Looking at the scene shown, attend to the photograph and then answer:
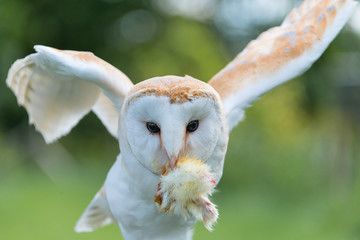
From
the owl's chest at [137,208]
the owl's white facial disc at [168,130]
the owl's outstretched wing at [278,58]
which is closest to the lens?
the owl's white facial disc at [168,130]

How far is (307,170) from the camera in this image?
24.3 feet

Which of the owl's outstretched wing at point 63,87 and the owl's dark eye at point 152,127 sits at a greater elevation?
the owl's dark eye at point 152,127

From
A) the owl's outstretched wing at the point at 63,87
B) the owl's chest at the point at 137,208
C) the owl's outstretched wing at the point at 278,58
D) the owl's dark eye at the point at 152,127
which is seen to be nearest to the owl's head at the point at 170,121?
the owl's dark eye at the point at 152,127

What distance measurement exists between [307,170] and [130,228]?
205 inches

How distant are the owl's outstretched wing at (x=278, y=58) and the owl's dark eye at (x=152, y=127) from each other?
74 cm

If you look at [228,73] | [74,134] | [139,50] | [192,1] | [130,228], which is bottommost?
[74,134]

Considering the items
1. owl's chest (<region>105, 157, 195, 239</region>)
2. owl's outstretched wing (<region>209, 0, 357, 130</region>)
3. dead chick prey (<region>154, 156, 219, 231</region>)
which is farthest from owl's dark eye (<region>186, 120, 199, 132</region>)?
owl's outstretched wing (<region>209, 0, 357, 130</region>)

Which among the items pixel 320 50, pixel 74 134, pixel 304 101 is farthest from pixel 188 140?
pixel 304 101

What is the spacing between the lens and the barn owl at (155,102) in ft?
6.43

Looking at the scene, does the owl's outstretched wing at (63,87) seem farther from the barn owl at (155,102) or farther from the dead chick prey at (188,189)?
the dead chick prey at (188,189)

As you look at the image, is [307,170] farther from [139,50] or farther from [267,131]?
[139,50]

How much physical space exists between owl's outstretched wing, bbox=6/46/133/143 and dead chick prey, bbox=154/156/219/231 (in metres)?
0.69

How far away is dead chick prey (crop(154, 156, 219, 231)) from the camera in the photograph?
1.96 meters

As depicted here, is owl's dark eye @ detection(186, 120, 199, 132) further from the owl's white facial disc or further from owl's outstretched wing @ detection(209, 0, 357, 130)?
owl's outstretched wing @ detection(209, 0, 357, 130)
